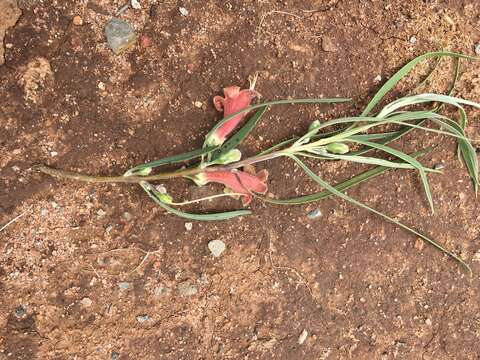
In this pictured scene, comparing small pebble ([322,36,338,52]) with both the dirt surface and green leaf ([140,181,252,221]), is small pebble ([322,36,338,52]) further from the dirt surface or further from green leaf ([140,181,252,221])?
green leaf ([140,181,252,221])

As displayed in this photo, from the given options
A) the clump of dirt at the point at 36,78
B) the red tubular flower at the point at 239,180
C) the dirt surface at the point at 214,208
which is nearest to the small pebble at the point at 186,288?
the dirt surface at the point at 214,208

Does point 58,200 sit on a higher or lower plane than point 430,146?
higher

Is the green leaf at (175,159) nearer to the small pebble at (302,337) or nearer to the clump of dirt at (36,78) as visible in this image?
the clump of dirt at (36,78)

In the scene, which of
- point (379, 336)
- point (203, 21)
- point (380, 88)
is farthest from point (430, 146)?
point (203, 21)

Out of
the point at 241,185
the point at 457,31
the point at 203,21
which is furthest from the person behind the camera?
the point at 457,31

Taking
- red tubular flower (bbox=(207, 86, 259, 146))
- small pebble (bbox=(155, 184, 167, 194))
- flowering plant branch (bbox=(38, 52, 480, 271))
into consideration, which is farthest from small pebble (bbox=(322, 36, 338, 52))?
small pebble (bbox=(155, 184, 167, 194))

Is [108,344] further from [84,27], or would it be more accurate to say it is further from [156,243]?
[84,27]

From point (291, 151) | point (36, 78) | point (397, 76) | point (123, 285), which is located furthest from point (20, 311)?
point (397, 76)
